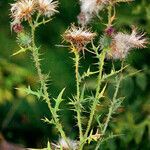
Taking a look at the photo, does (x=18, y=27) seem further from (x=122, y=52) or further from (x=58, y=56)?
(x=58, y=56)

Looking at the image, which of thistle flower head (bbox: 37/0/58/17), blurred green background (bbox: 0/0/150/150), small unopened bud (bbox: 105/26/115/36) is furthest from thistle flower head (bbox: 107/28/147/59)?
blurred green background (bbox: 0/0/150/150)

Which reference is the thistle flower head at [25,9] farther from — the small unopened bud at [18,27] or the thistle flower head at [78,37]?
the thistle flower head at [78,37]

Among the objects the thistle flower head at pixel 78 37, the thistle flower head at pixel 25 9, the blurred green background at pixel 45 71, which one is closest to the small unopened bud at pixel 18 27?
the thistle flower head at pixel 25 9

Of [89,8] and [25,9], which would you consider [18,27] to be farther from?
[89,8]

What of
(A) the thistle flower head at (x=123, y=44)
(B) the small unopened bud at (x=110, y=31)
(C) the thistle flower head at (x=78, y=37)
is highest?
(B) the small unopened bud at (x=110, y=31)

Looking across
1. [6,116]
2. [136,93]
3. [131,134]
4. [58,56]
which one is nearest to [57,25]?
[58,56]

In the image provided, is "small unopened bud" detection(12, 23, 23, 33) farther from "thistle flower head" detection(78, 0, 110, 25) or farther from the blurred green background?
the blurred green background
